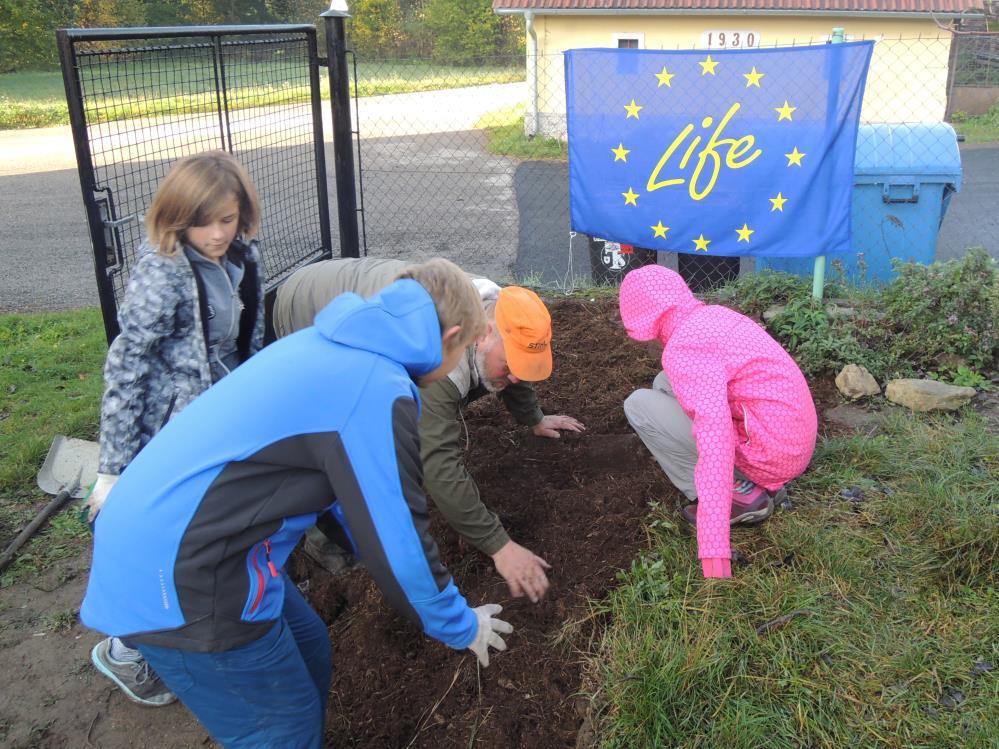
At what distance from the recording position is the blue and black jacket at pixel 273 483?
64.4 inches

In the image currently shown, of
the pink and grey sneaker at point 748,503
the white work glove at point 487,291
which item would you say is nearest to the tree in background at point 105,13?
the white work glove at point 487,291

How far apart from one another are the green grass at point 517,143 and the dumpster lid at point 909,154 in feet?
30.4

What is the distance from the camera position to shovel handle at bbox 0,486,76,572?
3.59 metres

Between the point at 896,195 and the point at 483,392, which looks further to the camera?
the point at 896,195

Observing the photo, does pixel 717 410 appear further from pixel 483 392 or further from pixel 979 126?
pixel 979 126

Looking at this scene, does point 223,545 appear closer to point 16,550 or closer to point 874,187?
point 16,550

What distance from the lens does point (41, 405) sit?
4.86 meters

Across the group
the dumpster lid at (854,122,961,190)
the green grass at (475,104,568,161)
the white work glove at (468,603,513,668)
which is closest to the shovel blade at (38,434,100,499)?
the white work glove at (468,603,513,668)

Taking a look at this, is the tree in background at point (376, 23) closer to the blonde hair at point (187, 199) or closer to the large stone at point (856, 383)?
Answer: the large stone at point (856, 383)

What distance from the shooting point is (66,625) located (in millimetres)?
3248

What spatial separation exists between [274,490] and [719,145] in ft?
13.3

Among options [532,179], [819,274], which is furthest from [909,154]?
[532,179]

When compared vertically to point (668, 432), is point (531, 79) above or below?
above

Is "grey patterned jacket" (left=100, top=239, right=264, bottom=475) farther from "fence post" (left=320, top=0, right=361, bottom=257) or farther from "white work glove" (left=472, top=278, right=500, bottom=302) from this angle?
"fence post" (left=320, top=0, right=361, bottom=257)
